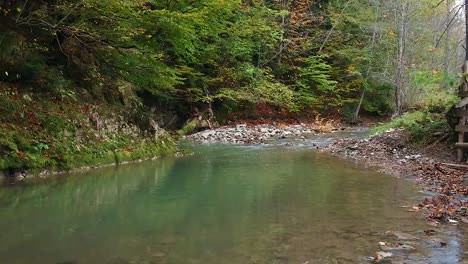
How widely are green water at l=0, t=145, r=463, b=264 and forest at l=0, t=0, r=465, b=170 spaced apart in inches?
84.5

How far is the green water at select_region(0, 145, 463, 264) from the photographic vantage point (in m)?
5.07

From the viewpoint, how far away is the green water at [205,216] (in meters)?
5.07

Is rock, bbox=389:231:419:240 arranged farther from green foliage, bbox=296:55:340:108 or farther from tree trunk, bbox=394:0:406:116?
green foliage, bbox=296:55:340:108

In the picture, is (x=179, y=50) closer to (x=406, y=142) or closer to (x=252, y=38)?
(x=406, y=142)

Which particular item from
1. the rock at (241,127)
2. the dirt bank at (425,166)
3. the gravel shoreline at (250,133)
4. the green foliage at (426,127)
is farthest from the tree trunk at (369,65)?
the green foliage at (426,127)

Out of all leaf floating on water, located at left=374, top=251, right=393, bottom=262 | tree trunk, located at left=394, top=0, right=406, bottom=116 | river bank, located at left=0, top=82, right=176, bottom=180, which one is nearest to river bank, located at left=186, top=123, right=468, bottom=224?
leaf floating on water, located at left=374, top=251, right=393, bottom=262

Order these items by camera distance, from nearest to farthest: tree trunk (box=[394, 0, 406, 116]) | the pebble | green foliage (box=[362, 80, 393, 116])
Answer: the pebble
tree trunk (box=[394, 0, 406, 116])
green foliage (box=[362, 80, 393, 116])

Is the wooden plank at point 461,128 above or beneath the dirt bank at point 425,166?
above

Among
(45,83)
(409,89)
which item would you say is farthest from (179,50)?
(409,89)

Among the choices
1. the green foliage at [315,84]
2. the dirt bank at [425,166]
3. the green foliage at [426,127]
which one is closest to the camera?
the dirt bank at [425,166]

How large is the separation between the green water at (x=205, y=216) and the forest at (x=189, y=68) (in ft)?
7.04

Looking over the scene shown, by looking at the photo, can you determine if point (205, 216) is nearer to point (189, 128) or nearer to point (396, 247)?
point (396, 247)

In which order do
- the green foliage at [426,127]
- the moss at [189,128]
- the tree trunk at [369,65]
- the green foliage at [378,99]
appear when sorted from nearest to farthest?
1. the green foliage at [426,127]
2. the moss at [189,128]
3. the tree trunk at [369,65]
4. the green foliage at [378,99]

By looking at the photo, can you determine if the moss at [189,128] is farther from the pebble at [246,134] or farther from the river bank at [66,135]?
the river bank at [66,135]
